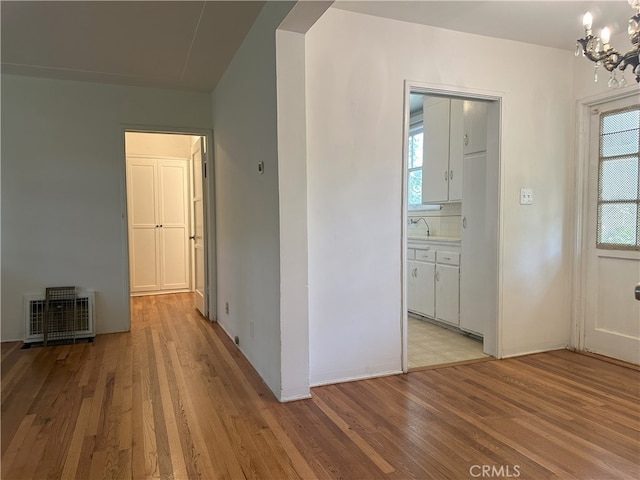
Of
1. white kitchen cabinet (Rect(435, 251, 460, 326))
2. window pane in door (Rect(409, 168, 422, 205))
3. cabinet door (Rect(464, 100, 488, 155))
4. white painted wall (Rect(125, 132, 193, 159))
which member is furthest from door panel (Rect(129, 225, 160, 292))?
cabinet door (Rect(464, 100, 488, 155))

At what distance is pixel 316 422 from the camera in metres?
2.25

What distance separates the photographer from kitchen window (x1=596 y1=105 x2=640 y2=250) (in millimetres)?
3125

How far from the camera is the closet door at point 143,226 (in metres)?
5.96

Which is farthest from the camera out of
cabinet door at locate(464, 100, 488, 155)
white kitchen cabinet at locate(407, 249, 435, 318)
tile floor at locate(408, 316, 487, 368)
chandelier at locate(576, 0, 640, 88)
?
white kitchen cabinet at locate(407, 249, 435, 318)

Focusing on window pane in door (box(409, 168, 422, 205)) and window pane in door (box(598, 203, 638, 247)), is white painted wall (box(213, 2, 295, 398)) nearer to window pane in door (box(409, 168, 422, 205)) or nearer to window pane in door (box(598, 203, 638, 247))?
window pane in door (box(409, 168, 422, 205))

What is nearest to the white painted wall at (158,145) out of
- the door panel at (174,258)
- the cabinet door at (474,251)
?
the door panel at (174,258)

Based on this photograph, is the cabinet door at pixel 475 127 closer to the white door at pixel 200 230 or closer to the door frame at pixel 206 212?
the door frame at pixel 206 212

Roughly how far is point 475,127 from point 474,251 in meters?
1.09

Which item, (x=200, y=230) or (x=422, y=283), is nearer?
(x=422, y=283)

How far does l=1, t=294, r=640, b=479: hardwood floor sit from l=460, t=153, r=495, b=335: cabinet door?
1.79ft

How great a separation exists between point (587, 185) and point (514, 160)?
699 mm

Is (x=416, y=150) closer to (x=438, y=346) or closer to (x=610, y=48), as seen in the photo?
(x=438, y=346)

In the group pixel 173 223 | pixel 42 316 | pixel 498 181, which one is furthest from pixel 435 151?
pixel 42 316

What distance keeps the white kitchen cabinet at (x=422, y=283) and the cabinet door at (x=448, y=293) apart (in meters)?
0.10
